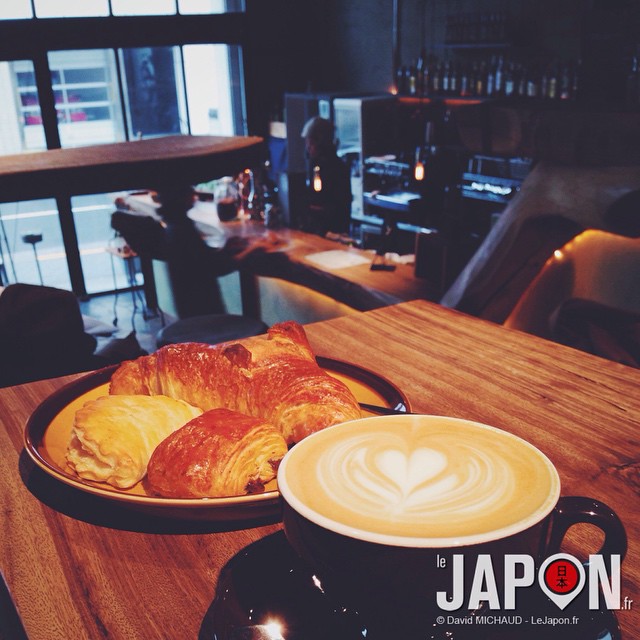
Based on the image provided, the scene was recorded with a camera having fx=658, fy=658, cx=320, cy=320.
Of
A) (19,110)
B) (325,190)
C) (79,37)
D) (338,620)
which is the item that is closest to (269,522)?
(338,620)

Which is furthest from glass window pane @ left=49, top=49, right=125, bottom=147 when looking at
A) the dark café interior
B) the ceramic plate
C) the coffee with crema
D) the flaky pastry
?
the coffee with crema

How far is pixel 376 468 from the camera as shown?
0.55m

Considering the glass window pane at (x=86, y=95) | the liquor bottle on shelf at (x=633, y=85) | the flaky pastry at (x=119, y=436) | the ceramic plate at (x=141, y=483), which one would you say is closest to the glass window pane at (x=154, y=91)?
the glass window pane at (x=86, y=95)

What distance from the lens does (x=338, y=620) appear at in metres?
0.51

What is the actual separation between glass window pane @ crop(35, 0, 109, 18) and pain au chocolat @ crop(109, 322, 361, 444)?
7.66 m

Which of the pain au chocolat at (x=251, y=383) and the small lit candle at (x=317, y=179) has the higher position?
the pain au chocolat at (x=251, y=383)

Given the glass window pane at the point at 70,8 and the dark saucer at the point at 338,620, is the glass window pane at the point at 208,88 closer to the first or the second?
the glass window pane at the point at 70,8

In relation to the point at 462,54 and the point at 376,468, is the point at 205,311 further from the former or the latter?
the point at 376,468

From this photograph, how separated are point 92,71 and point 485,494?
896 centimetres

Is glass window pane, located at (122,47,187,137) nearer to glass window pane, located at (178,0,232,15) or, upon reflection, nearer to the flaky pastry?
glass window pane, located at (178,0,232,15)

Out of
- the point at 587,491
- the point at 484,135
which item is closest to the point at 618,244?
the point at 484,135

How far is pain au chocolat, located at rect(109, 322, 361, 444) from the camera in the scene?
0.79 meters

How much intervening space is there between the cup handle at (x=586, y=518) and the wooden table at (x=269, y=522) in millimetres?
139

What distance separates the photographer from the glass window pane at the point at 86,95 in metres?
7.86
